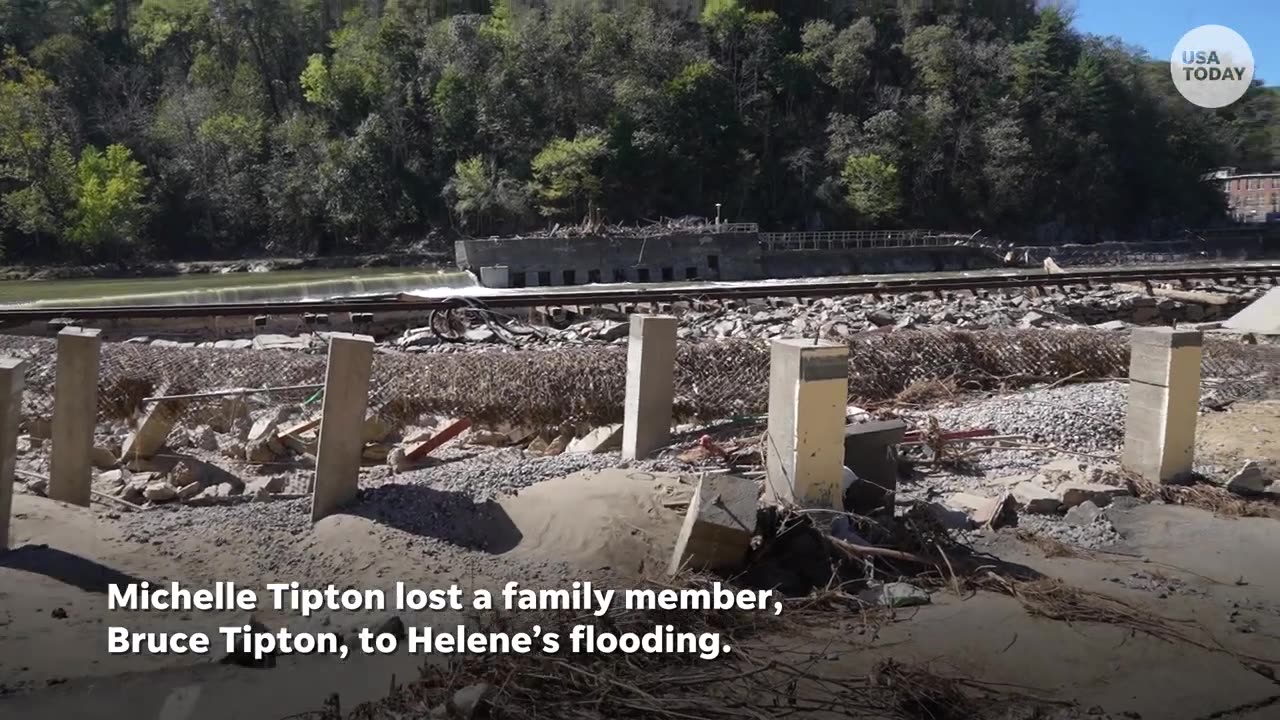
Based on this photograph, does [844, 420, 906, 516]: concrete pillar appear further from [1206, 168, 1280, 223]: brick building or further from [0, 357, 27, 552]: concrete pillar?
[1206, 168, 1280, 223]: brick building

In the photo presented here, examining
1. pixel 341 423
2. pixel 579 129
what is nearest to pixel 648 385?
pixel 341 423

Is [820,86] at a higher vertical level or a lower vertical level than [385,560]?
higher

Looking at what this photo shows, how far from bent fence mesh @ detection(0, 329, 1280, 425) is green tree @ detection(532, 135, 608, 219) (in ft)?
139

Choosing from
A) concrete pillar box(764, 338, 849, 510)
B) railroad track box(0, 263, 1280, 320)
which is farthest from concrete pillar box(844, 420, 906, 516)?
railroad track box(0, 263, 1280, 320)

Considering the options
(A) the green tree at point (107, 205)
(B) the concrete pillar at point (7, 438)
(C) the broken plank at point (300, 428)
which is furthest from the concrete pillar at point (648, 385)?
(A) the green tree at point (107, 205)

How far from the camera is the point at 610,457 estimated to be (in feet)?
23.7

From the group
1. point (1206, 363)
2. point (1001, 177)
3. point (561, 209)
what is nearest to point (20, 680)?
point (1206, 363)

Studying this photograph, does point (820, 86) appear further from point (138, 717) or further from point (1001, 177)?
point (138, 717)

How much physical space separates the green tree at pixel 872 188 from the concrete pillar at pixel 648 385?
1996 inches

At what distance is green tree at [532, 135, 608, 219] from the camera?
53156 mm

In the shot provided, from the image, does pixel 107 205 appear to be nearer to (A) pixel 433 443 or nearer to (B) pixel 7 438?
(A) pixel 433 443

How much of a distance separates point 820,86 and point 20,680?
6486cm

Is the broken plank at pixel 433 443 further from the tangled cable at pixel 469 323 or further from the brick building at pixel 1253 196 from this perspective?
the brick building at pixel 1253 196

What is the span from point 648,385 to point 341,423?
225 cm
